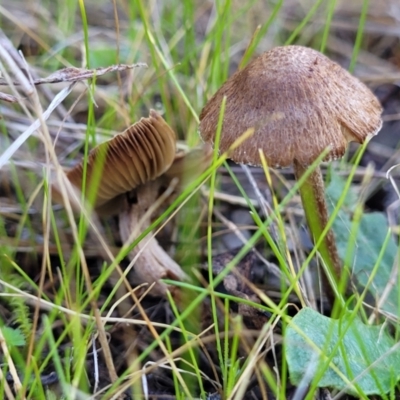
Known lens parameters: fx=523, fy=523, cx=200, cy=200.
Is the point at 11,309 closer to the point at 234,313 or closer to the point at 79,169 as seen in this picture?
the point at 79,169

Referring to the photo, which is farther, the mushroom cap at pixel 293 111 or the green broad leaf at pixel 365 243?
the green broad leaf at pixel 365 243

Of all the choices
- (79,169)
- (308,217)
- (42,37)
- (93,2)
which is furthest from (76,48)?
(308,217)

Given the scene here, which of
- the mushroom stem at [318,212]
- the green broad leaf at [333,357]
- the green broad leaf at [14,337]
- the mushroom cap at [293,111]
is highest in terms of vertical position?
the mushroom cap at [293,111]

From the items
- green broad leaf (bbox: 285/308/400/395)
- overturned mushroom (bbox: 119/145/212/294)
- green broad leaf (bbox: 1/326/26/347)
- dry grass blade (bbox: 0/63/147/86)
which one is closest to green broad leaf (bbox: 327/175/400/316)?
green broad leaf (bbox: 285/308/400/395)

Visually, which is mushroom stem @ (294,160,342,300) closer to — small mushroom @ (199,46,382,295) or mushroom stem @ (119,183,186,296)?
small mushroom @ (199,46,382,295)

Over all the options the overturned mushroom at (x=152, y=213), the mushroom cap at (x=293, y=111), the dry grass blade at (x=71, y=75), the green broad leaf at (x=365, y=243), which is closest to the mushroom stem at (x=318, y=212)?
the green broad leaf at (x=365, y=243)

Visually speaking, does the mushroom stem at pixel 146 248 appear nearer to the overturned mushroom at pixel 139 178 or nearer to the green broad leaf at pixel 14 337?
the overturned mushroom at pixel 139 178

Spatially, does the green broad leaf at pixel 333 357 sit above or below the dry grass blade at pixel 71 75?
below

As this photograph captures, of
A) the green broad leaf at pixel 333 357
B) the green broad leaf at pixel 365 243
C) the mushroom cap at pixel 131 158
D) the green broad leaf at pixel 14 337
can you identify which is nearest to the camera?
the green broad leaf at pixel 333 357

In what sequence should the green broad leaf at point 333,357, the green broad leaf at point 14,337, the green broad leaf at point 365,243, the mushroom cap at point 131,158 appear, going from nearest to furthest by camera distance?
the green broad leaf at point 333,357
the green broad leaf at point 14,337
the mushroom cap at point 131,158
the green broad leaf at point 365,243
